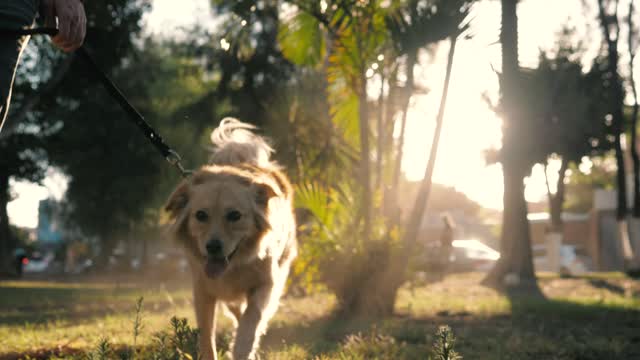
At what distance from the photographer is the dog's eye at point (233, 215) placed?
4621mm

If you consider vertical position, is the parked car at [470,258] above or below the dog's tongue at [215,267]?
above

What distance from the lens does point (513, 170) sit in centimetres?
1620

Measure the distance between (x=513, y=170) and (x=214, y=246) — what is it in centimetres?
1279

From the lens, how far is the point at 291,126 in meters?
14.6

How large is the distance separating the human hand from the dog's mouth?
1852 mm

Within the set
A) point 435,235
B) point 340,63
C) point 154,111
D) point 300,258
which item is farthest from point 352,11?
point 435,235

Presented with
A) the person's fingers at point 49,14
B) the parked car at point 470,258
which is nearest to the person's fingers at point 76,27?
the person's fingers at point 49,14

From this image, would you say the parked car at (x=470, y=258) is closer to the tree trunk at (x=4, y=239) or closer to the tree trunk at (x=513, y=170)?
the tree trunk at (x=513, y=170)

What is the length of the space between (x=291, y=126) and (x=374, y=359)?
32.1 feet

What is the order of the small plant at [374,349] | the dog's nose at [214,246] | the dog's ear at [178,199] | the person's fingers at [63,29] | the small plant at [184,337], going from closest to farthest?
the person's fingers at [63,29], the small plant at [184,337], the dog's nose at [214,246], the dog's ear at [178,199], the small plant at [374,349]

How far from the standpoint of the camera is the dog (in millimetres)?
4582

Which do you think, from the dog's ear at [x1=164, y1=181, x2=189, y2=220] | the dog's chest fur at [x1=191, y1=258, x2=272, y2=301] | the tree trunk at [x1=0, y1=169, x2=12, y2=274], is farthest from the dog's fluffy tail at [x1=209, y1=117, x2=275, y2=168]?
the tree trunk at [x1=0, y1=169, x2=12, y2=274]

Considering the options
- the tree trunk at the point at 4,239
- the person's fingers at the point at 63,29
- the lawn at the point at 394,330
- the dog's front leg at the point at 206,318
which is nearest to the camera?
the person's fingers at the point at 63,29

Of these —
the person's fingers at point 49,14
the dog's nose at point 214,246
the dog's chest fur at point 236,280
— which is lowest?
the dog's chest fur at point 236,280
